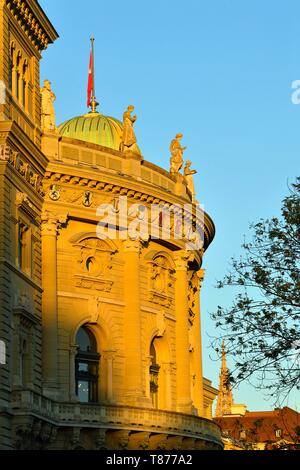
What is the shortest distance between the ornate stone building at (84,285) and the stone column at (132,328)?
0.06 meters

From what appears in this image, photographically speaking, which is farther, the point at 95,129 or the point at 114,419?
the point at 95,129

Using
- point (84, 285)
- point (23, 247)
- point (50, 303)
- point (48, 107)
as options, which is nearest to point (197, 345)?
point (84, 285)

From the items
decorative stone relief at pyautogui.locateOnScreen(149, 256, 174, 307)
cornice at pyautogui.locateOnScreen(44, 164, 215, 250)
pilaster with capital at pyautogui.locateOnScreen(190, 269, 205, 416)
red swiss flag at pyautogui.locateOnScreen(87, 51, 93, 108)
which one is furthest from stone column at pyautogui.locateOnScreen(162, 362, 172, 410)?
red swiss flag at pyautogui.locateOnScreen(87, 51, 93, 108)

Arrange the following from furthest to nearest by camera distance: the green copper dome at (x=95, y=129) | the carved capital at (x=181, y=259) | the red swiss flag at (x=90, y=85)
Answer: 1. the red swiss flag at (x=90, y=85)
2. the green copper dome at (x=95, y=129)
3. the carved capital at (x=181, y=259)

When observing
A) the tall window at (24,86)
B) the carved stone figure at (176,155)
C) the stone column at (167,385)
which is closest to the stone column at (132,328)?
the stone column at (167,385)

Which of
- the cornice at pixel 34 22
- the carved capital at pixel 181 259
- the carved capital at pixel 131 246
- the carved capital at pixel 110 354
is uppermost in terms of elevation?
the cornice at pixel 34 22

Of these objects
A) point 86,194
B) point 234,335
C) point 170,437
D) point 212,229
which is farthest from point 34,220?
point 234,335

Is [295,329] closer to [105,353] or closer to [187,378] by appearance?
[105,353]

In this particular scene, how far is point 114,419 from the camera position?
180 ft

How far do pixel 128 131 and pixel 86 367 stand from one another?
41.2ft

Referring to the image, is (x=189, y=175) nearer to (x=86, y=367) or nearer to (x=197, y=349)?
(x=197, y=349)

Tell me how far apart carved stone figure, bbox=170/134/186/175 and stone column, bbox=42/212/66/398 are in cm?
1180

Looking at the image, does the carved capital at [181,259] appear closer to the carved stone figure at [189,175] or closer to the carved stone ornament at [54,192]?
the carved stone figure at [189,175]

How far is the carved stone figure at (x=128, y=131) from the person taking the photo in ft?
200
